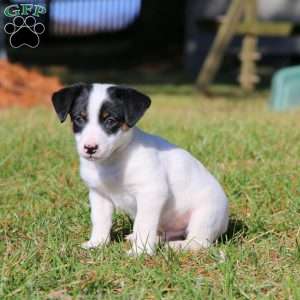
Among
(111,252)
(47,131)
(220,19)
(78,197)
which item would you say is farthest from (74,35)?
(111,252)

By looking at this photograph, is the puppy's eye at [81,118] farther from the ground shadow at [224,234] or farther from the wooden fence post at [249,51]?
the wooden fence post at [249,51]

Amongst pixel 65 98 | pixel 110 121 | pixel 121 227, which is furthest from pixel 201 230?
pixel 65 98

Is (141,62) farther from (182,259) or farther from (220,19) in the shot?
(182,259)

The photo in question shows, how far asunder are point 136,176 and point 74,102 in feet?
1.87

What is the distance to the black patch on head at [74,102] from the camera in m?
4.40

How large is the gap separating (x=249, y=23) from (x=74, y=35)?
464 inches

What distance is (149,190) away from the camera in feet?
14.8

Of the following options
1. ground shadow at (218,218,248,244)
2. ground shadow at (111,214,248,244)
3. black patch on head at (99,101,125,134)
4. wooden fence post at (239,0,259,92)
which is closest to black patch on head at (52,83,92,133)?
black patch on head at (99,101,125,134)

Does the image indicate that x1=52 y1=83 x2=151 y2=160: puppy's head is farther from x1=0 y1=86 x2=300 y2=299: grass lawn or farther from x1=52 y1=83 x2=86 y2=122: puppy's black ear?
x1=0 y1=86 x2=300 y2=299: grass lawn

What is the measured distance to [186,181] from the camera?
4781 mm

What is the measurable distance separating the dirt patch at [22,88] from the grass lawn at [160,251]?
2.91 m

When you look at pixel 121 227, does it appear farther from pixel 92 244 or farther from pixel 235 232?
pixel 235 232

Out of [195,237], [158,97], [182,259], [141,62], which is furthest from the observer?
[141,62]

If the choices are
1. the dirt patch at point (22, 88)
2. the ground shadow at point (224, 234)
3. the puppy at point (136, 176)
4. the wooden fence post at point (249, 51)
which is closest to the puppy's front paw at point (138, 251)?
the puppy at point (136, 176)
